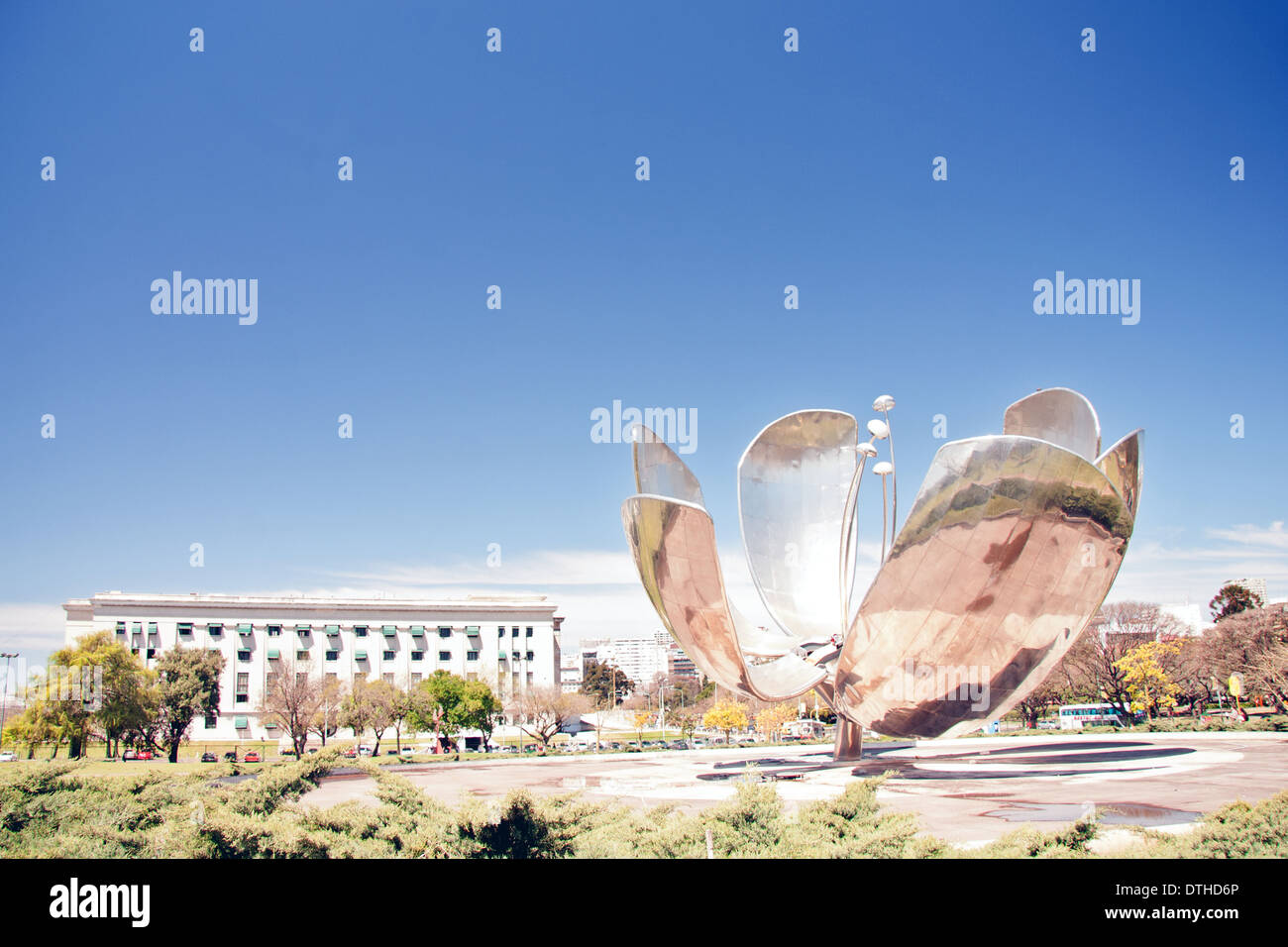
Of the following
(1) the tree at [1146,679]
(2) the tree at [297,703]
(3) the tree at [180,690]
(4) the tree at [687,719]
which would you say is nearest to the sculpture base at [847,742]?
(1) the tree at [1146,679]

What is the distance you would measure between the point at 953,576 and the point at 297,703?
38242 millimetres

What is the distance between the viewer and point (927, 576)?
15.6 meters

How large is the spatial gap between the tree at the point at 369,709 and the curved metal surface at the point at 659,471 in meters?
33.3

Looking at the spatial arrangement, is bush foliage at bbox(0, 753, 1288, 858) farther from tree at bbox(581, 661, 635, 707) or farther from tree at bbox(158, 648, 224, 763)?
tree at bbox(581, 661, 635, 707)

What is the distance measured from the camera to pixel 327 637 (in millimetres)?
71125

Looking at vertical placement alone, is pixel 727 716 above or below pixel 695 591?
below

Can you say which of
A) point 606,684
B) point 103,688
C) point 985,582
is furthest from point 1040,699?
point 606,684

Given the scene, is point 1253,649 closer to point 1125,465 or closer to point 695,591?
point 1125,465

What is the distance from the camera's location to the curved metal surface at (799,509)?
74.3 feet

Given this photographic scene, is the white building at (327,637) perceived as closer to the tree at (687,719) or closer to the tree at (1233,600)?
the tree at (687,719)

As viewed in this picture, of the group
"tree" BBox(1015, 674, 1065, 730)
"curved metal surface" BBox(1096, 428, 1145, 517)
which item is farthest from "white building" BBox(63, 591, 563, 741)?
"curved metal surface" BBox(1096, 428, 1145, 517)

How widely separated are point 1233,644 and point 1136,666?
23.4 feet

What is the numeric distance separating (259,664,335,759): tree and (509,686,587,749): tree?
11915mm

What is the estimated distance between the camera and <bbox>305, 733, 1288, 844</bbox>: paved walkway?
1491 cm
